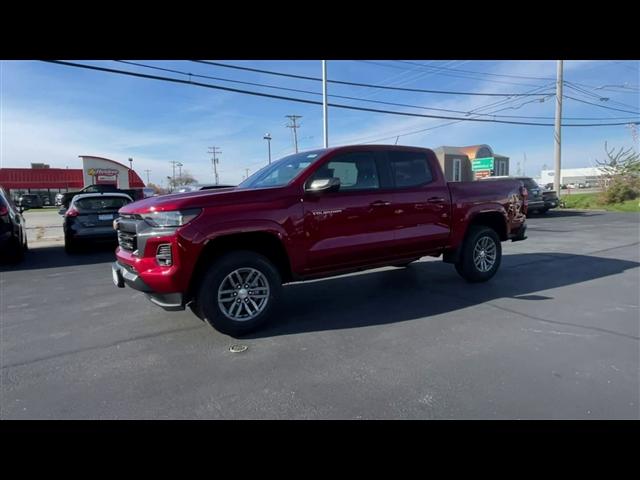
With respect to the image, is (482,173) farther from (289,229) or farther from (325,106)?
(289,229)

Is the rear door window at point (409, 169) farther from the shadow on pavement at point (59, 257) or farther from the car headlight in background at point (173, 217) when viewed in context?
the shadow on pavement at point (59, 257)

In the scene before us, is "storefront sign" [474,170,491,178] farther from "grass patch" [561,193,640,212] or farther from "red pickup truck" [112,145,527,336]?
"red pickup truck" [112,145,527,336]

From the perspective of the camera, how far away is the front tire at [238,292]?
370 centimetres

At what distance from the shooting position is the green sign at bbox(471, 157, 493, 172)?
1470 inches

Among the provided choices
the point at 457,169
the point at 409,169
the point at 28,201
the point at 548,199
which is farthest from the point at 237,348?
the point at 457,169

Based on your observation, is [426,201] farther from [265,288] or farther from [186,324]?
[186,324]

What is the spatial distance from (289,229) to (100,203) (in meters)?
7.19

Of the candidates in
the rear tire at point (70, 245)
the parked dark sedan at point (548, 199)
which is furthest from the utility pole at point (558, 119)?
the rear tire at point (70, 245)

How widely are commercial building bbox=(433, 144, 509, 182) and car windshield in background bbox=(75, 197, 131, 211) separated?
27.2 m

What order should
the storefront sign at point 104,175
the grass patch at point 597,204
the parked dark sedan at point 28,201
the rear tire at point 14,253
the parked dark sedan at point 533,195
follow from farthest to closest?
1. the storefront sign at point 104,175
2. the grass patch at point 597,204
3. the parked dark sedan at point 533,195
4. the parked dark sedan at point 28,201
5. the rear tire at point 14,253

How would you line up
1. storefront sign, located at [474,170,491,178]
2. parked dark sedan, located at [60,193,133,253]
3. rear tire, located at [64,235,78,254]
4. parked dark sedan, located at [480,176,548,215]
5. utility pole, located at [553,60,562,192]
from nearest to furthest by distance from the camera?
parked dark sedan, located at [60,193,133,253], rear tire, located at [64,235,78,254], parked dark sedan, located at [480,176,548,215], utility pole, located at [553,60,562,192], storefront sign, located at [474,170,491,178]

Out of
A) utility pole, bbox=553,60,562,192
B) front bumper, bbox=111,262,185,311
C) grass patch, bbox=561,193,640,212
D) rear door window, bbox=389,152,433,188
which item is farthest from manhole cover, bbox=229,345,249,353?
utility pole, bbox=553,60,562,192

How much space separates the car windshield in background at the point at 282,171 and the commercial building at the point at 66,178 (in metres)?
44.9
